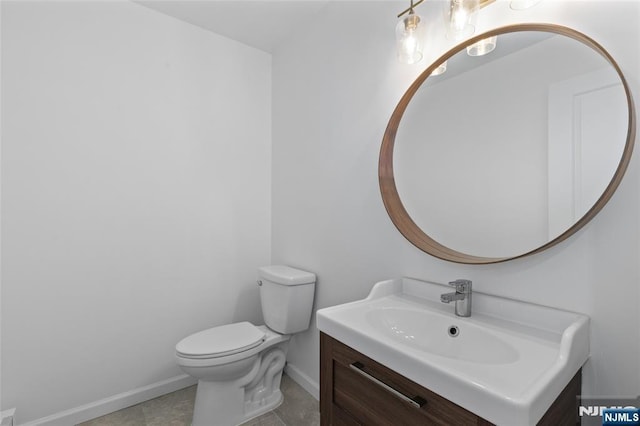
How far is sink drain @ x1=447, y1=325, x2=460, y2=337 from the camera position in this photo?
1.06m

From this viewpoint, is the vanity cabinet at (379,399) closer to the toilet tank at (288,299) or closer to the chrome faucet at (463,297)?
the chrome faucet at (463,297)

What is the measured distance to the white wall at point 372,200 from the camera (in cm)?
87

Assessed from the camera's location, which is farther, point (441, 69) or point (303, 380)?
point (303, 380)

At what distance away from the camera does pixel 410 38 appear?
1.28 meters

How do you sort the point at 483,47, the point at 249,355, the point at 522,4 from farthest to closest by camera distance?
the point at 249,355 < the point at 483,47 < the point at 522,4

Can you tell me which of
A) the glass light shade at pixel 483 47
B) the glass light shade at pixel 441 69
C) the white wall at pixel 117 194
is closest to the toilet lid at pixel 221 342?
the white wall at pixel 117 194

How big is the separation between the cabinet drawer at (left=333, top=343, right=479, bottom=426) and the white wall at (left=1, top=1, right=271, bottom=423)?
1.41 m

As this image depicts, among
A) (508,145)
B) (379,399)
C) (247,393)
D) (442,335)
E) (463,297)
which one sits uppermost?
(508,145)

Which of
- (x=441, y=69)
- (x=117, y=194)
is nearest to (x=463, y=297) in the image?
(x=441, y=69)

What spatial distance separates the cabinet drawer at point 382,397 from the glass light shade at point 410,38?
1147mm

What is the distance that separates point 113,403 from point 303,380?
111 centimetres

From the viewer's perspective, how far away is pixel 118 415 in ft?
5.92

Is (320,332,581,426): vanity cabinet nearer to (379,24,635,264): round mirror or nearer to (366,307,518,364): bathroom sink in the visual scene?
(366,307,518,364): bathroom sink

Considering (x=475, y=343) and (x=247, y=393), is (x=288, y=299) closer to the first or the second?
(x=247, y=393)
